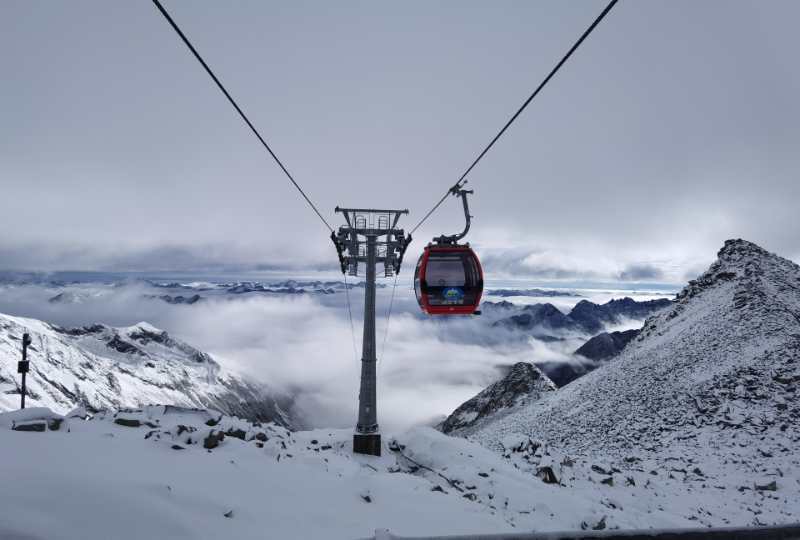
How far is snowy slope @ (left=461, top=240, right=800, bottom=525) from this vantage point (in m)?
17.7

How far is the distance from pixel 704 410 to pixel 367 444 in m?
29.9

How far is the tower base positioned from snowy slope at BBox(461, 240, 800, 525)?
5837 mm

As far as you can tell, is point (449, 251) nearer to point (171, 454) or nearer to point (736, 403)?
point (171, 454)

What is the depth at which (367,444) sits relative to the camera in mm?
15125

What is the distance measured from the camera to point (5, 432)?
6.88 m

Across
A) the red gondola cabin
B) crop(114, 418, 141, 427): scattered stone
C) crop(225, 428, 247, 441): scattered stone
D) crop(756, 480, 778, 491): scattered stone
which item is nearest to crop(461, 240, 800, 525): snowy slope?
crop(756, 480, 778, 491): scattered stone

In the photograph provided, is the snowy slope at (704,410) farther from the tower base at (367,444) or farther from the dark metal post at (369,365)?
the dark metal post at (369,365)

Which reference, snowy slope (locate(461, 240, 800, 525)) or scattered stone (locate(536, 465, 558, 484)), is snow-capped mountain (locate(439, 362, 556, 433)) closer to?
snowy slope (locate(461, 240, 800, 525))

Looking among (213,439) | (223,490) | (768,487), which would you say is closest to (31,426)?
(213,439)

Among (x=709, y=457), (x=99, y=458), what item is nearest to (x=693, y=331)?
(x=709, y=457)

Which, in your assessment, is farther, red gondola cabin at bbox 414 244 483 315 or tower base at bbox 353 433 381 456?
tower base at bbox 353 433 381 456

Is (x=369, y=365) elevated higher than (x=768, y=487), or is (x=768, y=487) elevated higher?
(x=369, y=365)

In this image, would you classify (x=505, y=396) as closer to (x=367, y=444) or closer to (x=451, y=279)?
(x=367, y=444)

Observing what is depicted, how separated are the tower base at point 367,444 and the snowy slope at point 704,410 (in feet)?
19.2
